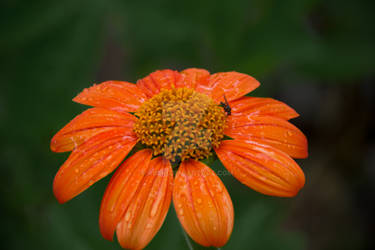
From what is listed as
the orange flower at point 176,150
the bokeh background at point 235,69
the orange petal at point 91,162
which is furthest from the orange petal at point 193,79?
the bokeh background at point 235,69

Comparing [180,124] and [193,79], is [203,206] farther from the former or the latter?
[193,79]

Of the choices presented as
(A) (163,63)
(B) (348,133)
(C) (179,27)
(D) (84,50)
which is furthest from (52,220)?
(B) (348,133)

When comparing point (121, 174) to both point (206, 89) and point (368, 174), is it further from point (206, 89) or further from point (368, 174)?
point (368, 174)

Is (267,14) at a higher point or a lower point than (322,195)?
higher

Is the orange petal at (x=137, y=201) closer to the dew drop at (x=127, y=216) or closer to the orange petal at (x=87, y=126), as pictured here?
the dew drop at (x=127, y=216)

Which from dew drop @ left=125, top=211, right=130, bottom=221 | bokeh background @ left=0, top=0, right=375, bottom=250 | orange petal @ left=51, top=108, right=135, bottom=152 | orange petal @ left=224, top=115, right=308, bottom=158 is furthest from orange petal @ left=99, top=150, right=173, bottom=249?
bokeh background @ left=0, top=0, right=375, bottom=250

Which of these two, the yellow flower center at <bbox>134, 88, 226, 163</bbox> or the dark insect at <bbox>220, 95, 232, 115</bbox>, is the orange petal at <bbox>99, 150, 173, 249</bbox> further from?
the dark insect at <bbox>220, 95, 232, 115</bbox>

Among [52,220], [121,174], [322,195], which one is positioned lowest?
[322,195]
